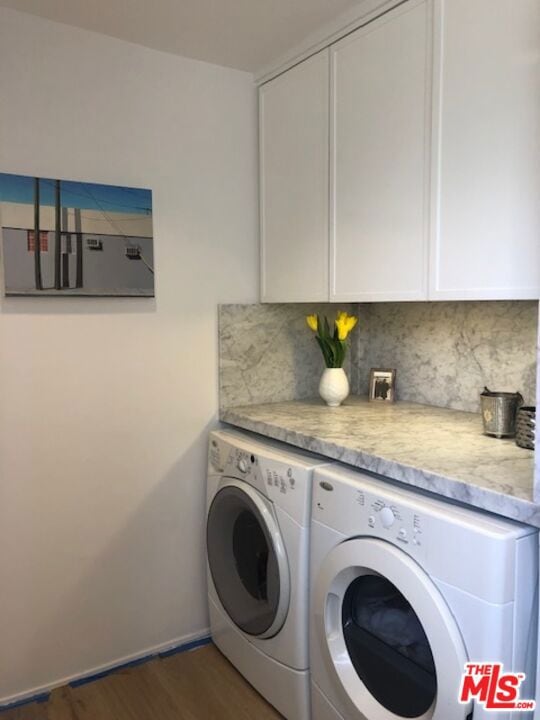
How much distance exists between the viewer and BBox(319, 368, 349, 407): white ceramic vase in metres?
2.34

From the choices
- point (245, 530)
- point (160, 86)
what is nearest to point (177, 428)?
point (245, 530)

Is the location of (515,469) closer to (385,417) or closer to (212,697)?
(385,417)

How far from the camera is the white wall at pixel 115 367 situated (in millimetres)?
1972

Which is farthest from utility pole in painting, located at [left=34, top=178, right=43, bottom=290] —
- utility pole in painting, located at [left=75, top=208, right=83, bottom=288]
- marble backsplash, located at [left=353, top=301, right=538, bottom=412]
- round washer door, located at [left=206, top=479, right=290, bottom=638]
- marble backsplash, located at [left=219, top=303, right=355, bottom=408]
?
marble backsplash, located at [left=353, top=301, right=538, bottom=412]

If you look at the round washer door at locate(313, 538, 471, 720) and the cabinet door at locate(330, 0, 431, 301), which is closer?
the round washer door at locate(313, 538, 471, 720)

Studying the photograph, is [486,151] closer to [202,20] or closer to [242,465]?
[202,20]

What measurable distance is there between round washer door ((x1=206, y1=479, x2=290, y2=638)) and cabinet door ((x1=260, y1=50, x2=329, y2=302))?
2.59ft

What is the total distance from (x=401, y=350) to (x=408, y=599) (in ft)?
4.14

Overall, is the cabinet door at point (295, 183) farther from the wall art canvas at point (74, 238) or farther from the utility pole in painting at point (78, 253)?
the utility pole in painting at point (78, 253)

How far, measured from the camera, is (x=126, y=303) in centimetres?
215

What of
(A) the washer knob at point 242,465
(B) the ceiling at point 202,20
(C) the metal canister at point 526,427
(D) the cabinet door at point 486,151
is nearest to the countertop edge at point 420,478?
(A) the washer knob at point 242,465

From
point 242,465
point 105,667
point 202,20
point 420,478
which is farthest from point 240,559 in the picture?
point 202,20

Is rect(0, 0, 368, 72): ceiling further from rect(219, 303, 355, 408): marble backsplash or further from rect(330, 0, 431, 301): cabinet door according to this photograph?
rect(219, 303, 355, 408): marble backsplash

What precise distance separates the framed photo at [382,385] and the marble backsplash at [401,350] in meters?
0.07
